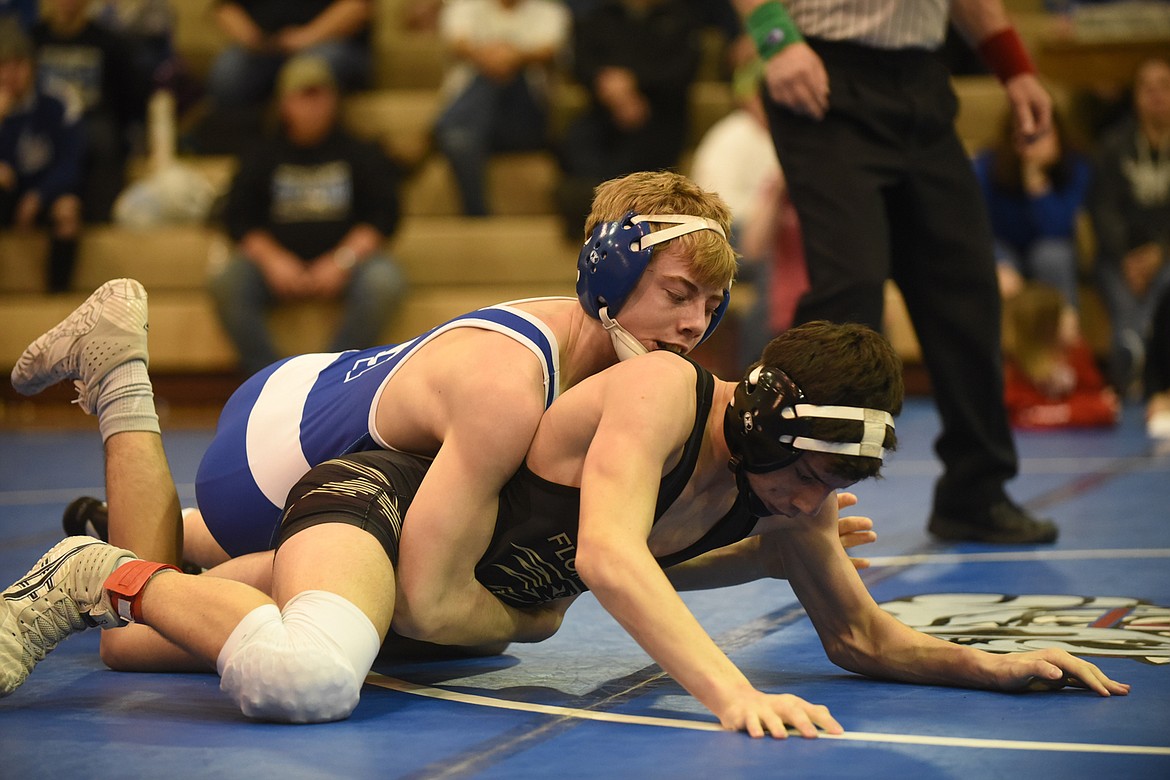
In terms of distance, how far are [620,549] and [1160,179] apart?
7106 mm

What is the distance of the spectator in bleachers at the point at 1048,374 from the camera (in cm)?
717

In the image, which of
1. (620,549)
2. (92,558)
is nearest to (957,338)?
(620,549)

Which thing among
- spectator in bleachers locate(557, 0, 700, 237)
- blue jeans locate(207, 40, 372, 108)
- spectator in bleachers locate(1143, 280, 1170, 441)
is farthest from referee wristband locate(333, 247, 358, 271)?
spectator in bleachers locate(1143, 280, 1170, 441)

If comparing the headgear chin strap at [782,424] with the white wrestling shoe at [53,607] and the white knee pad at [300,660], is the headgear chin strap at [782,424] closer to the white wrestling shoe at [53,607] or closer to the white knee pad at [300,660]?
the white knee pad at [300,660]

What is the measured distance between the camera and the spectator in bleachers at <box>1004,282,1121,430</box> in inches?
282

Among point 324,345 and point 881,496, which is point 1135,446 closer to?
point 881,496

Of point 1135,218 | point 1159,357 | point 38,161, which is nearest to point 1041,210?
point 1135,218

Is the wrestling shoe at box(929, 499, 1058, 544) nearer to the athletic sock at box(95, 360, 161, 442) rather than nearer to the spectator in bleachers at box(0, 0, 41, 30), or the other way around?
the athletic sock at box(95, 360, 161, 442)

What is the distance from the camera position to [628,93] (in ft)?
28.1

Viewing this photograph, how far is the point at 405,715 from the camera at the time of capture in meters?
2.56

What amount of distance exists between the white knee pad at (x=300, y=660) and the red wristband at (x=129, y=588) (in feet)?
0.83

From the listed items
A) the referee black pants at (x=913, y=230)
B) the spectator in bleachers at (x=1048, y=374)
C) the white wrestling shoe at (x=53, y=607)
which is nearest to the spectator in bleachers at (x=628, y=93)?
the spectator in bleachers at (x=1048, y=374)

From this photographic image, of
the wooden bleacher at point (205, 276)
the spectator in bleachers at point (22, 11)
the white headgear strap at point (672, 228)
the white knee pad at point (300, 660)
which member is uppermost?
the spectator in bleachers at point (22, 11)

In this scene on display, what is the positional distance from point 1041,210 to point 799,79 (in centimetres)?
495
